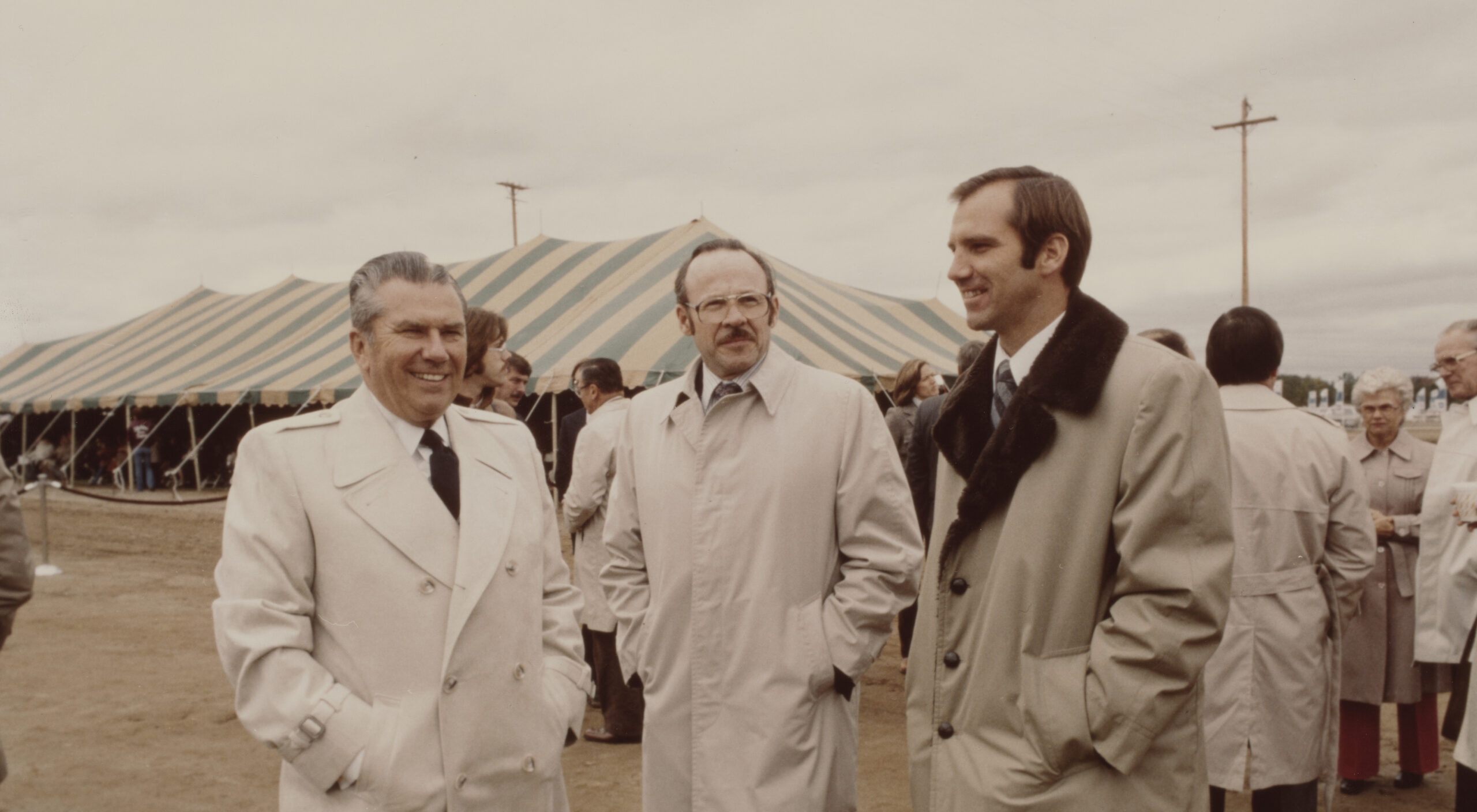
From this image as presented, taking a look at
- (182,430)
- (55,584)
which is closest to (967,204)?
(55,584)

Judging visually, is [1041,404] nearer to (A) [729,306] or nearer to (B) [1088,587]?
(B) [1088,587]

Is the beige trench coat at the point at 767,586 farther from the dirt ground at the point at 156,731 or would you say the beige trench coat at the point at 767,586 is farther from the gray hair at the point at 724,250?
the dirt ground at the point at 156,731

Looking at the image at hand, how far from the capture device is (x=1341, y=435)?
3186 millimetres

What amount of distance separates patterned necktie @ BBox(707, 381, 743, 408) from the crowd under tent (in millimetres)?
6305

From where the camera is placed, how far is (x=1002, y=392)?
2100 mm

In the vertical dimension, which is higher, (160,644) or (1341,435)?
(1341,435)

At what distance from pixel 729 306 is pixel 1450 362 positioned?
266 centimetres

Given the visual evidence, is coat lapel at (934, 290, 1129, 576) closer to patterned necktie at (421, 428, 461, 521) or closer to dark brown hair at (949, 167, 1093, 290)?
dark brown hair at (949, 167, 1093, 290)

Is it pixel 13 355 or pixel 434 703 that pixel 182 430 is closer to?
pixel 13 355

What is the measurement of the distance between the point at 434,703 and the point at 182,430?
2208cm

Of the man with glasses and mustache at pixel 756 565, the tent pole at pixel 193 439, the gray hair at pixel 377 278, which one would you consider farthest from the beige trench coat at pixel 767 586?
the tent pole at pixel 193 439

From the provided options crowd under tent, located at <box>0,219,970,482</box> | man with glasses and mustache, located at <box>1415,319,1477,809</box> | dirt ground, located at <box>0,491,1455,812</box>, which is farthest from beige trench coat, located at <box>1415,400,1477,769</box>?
crowd under tent, located at <box>0,219,970,482</box>

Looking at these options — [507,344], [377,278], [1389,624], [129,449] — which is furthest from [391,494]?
[129,449]

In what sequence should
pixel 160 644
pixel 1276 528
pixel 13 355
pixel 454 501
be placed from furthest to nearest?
pixel 13 355
pixel 160 644
pixel 1276 528
pixel 454 501
